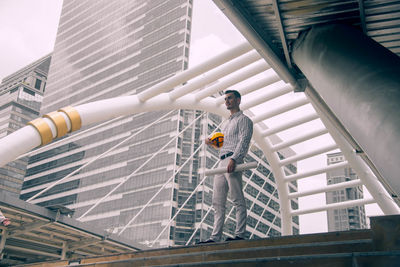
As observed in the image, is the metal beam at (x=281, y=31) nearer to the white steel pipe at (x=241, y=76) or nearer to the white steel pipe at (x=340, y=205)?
the white steel pipe at (x=241, y=76)

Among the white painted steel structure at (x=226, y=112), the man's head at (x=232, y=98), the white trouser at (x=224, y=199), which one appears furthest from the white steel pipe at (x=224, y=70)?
the white trouser at (x=224, y=199)

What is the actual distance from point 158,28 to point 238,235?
262 ft

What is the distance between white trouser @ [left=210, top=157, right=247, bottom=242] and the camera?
480cm

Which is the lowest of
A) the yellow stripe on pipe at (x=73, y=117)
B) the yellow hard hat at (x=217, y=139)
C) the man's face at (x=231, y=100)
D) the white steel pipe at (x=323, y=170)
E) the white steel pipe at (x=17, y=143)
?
the yellow hard hat at (x=217, y=139)

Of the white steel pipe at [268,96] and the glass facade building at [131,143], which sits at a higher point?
the glass facade building at [131,143]

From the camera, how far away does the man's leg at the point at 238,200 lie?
480 centimetres

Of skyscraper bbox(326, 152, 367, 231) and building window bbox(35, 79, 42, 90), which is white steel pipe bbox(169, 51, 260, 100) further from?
building window bbox(35, 79, 42, 90)

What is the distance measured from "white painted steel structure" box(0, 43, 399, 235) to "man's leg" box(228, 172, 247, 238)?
11.6ft

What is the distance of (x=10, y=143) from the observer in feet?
25.5

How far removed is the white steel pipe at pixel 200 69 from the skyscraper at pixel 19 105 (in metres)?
72.3

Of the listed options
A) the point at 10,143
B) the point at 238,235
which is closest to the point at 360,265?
the point at 238,235

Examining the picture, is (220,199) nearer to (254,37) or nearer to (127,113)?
(254,37)

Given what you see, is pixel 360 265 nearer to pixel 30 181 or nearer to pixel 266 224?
pixel 266 224

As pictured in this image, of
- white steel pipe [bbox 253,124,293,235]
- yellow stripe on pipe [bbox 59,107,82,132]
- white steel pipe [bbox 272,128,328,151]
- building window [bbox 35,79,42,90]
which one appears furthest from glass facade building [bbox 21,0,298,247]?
yellow stripe on pipe [bbox 59,107,82,132]
